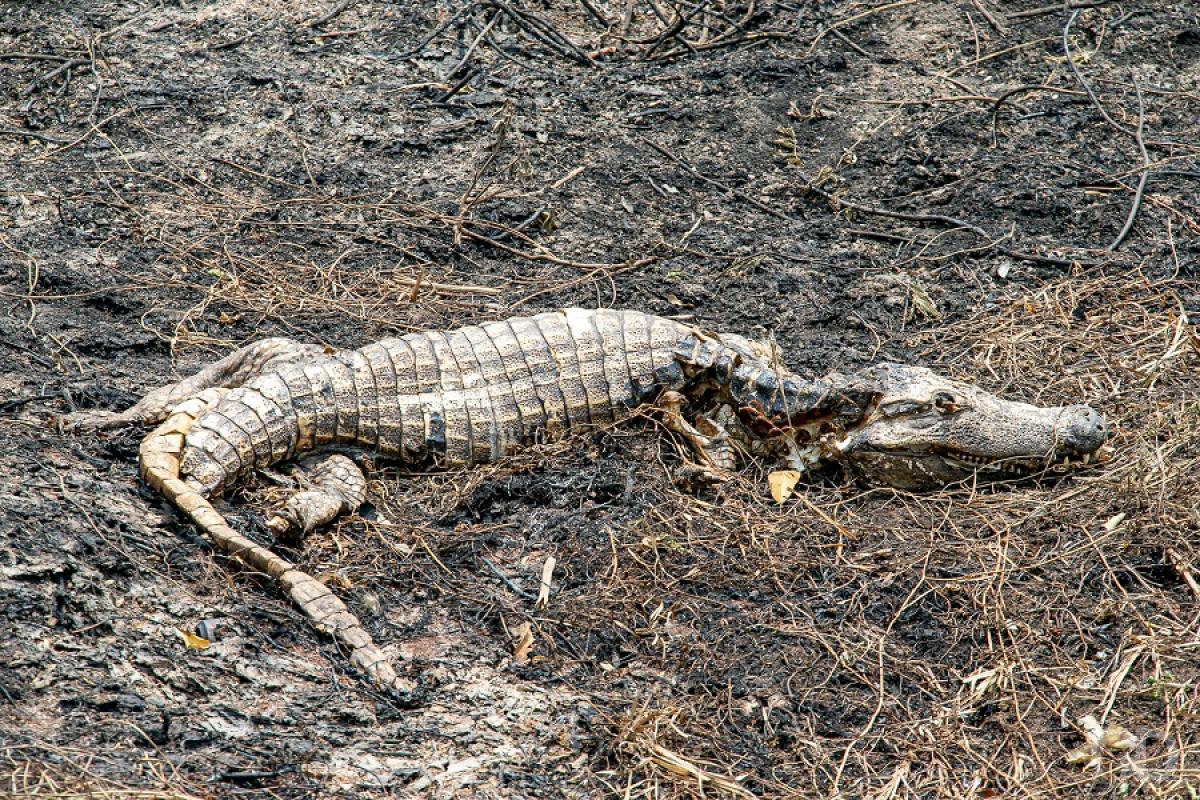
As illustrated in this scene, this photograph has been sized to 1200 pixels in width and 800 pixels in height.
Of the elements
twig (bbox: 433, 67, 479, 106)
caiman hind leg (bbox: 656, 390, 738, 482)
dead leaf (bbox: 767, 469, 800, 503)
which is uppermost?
twig (bbox: 433, 67, 479, 106)

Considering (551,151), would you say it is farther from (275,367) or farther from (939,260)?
(275,367)

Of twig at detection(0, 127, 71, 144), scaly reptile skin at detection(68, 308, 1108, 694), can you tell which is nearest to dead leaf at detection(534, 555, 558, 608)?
scaly reptile skin at detection(68, 308, 1108, 694)

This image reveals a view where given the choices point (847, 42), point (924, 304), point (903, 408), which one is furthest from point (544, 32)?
point (903, 408)

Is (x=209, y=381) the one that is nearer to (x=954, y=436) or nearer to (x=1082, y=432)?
(x=954, y=436)

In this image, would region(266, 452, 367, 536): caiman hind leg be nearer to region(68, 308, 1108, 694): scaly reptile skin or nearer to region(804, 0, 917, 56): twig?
region(68, 308, 1108, 694): scaly reptile skin

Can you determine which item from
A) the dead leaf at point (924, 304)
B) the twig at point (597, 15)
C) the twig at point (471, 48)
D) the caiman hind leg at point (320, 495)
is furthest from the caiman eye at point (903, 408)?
the twig at point (597, 15)

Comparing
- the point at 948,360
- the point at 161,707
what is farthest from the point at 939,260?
the point at 161,707
